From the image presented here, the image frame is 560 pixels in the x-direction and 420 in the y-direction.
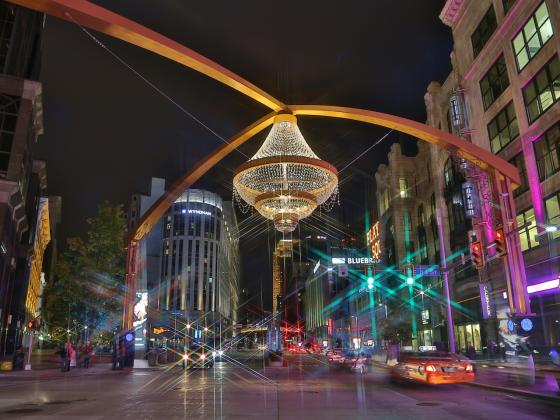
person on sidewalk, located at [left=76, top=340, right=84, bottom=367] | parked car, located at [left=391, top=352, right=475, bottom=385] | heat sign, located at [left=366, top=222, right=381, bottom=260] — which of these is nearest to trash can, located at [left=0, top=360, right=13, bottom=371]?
person on sidewalk, located at [left=76, top=340, right=84, bottom=367]

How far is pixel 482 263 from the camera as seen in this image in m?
19.9

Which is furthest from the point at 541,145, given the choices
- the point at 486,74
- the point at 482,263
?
the point at 482,263

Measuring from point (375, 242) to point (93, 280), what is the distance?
49213mm

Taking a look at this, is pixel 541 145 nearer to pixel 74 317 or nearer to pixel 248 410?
pixel 248 410

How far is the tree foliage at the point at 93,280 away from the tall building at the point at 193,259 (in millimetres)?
87166

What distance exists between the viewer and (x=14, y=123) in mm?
40438

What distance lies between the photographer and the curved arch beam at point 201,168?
86.9 ft

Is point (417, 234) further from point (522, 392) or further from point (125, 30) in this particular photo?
point (125, 30)

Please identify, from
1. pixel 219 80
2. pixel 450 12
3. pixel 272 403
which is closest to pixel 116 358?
pixel 272 403

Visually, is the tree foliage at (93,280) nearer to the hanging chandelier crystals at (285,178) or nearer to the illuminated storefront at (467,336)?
the hanging chandelier crystals at (285,178)

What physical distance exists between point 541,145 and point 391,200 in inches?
1510

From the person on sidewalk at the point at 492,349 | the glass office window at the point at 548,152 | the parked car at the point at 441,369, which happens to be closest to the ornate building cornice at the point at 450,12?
the glass office window at the point at 548,152

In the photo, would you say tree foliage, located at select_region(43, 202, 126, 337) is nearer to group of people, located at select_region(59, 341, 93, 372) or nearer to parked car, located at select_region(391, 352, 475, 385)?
group of people, located at select_region(59, 341, 93, 372)

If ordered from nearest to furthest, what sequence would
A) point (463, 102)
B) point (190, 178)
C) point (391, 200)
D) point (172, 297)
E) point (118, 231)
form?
point (190, 178), point (463, 102), point (118, 231), point (391, 200), point (172, 297)
